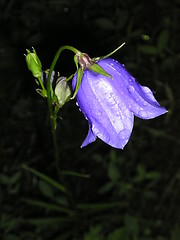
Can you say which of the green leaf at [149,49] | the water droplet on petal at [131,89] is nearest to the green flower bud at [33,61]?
the water droplet on petal at [131,89]

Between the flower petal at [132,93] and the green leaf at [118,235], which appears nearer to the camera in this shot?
the flower petal at [132,93]

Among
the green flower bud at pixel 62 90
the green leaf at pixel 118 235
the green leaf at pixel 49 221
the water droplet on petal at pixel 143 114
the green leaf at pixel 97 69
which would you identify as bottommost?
the green leaf at pixel 118 235

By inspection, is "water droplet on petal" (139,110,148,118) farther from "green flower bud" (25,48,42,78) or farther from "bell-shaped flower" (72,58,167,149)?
"green flower bud" (25,48,42,78)

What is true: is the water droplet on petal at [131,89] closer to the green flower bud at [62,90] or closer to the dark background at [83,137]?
the green flower bud at [62,90]

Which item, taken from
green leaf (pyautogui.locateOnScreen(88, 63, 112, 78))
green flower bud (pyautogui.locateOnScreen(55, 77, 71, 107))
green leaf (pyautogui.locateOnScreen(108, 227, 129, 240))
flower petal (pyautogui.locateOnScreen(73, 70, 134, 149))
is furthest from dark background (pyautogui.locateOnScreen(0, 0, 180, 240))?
green leaf (pyautogui.locateOnScreen(88, 63, 112, 78))

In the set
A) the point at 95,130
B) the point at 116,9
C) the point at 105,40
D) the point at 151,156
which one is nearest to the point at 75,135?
the point at 151,156

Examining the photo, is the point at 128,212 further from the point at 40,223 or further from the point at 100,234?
the point at 40,223

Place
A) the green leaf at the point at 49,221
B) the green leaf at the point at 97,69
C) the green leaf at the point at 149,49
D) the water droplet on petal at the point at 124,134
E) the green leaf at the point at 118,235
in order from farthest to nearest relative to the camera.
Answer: the green leaf at the point at 149,49
the green leaf at the point at 49,221
the green leaf at the point at 118,235
the water droplet on petal at the point at 124,134
the green leaf at the point at 97,69
